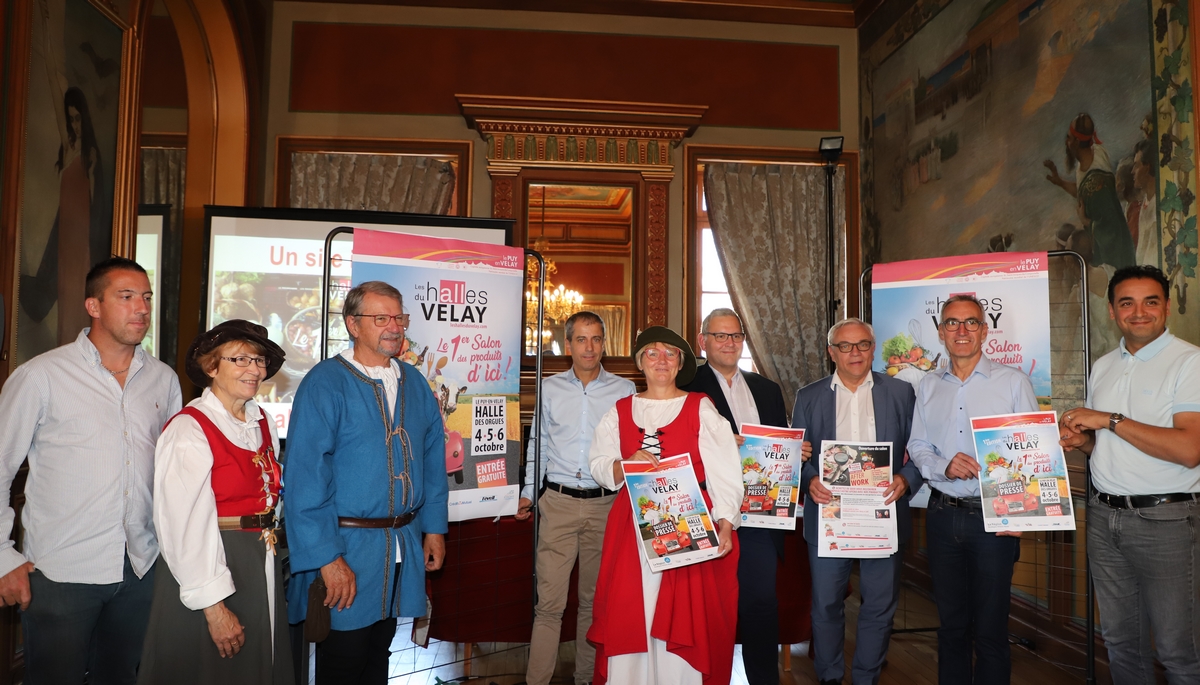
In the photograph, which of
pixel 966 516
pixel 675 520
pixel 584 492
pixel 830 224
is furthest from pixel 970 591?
pixel 830 224

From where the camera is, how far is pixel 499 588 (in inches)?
157

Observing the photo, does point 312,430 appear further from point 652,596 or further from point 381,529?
point 652,596

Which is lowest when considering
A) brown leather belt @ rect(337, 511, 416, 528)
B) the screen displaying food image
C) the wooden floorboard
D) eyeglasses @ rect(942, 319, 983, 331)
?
the wooden floorboard

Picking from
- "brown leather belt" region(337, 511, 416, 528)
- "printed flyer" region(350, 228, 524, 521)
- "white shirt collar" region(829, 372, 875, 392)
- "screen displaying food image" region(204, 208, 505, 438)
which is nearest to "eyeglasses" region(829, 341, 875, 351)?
"white shirt collar" region(829, 372, 875, 392)

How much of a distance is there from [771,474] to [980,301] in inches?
58.4

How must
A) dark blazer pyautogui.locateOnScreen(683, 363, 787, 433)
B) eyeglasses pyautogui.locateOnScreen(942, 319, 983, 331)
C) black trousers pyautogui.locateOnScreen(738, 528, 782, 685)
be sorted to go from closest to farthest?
eyeglasses pyautogui.locateOnScreen(942, 319, 983, 331) < black trousers pyautogui.locateOnScreen(738, 528, 782, 685) < dark blazer pyautogui.locateOnScreen(683, 363, 787, 433)

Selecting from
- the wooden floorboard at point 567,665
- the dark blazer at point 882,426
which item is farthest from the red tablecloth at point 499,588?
the dark blazer at point 882,426

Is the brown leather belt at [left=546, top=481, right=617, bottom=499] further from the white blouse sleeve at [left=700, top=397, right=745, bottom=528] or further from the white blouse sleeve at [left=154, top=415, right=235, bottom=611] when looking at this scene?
the white blouse sleeve at [left=154, top=415, right=235, bottom=611]

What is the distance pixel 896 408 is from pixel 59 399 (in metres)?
3.05

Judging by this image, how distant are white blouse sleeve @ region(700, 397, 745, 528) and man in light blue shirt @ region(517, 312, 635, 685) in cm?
94

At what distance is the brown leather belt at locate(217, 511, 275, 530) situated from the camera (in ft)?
7.14

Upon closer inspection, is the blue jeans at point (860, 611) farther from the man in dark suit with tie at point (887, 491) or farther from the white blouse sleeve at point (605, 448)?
the white blouse sleeve at point (605, 448)

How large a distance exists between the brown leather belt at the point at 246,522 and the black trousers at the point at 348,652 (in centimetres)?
42

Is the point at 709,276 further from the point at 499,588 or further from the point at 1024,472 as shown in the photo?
the point at 1024,472
